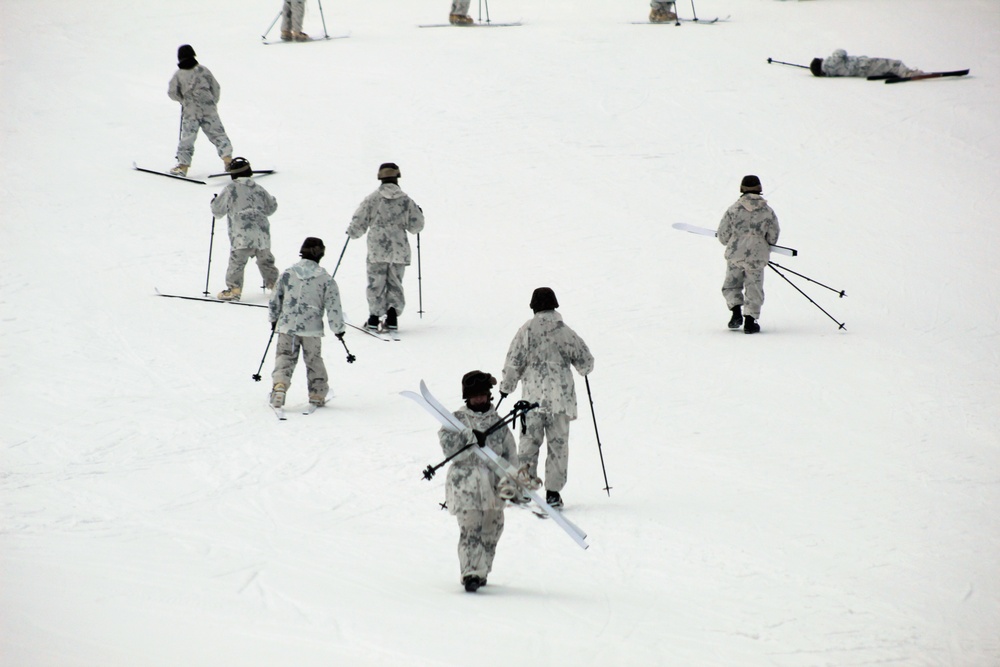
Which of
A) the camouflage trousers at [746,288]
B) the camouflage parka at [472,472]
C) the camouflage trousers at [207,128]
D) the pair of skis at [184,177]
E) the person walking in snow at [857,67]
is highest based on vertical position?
the person walking in snow at [857,67]

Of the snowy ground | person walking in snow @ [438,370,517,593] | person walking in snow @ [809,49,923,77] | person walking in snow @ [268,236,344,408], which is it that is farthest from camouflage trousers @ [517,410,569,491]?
person walking in snow @ [809,49,923,77]

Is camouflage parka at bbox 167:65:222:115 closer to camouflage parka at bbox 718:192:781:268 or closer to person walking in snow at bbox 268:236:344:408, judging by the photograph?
person walking in snow at bbox 268:236:344:408

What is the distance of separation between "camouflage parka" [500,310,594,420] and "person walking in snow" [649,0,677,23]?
60.3ft

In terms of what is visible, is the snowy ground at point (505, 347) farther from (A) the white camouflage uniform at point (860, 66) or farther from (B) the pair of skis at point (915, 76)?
(A) the white camouflage uniform at point (860, 66)

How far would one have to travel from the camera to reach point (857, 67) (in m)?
22.0

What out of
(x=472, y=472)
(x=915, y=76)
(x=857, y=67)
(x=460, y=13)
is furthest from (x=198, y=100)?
(x=915, y=76)

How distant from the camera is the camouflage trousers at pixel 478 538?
21.5ft

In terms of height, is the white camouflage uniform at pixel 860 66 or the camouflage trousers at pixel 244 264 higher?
the white camouflage uniform at pixel 860 66

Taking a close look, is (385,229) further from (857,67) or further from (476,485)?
(857,67)

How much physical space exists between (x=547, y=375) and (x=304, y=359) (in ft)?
9.47

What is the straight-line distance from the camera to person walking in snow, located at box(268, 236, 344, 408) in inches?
395

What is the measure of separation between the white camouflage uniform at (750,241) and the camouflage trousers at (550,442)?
5.02 metres

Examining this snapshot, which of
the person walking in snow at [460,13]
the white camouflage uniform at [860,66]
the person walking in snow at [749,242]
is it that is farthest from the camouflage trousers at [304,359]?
the person walking in snow at [460,13]

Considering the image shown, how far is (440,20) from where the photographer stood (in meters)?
26.2
